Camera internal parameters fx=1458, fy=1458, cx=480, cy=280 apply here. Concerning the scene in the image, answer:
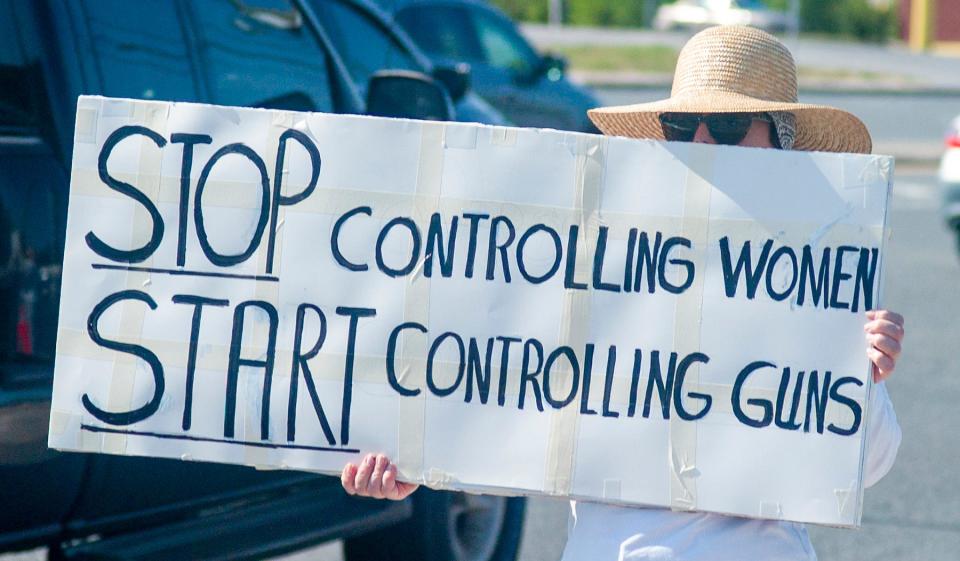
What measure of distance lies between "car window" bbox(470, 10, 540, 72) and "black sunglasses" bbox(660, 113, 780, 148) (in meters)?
10.3

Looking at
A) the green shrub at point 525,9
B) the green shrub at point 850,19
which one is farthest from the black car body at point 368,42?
the green shrub at point 850,19

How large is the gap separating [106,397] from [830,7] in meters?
36.1

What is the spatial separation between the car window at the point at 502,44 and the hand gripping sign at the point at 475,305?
34.0 feet

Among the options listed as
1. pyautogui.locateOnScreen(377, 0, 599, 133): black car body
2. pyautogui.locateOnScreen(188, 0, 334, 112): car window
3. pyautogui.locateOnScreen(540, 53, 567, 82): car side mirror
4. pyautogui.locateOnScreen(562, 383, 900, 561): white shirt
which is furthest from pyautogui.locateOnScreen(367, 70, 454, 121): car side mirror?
pyautogui.locateOnScreen(540, 53, 567, 82): car side mirror

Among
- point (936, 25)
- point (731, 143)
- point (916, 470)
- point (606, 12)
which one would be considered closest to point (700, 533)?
point (731, 143)

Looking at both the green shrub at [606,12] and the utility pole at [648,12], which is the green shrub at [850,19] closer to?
the utility pole at [648,12]

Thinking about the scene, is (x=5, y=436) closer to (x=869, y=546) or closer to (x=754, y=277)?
(x=754, y=277)

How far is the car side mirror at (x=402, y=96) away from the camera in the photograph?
164 inches

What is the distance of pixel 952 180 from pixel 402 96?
7.31 m

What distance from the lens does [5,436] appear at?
3.09 meters

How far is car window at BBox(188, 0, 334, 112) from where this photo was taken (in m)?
3.83

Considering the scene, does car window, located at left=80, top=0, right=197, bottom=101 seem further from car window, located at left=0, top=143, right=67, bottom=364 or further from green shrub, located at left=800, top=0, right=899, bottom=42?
green shrub, located at left=800, top=0, right=899, bottom=42

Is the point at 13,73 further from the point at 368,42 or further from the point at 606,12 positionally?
the point at 606,12

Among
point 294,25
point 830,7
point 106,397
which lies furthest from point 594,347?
point 830,7
